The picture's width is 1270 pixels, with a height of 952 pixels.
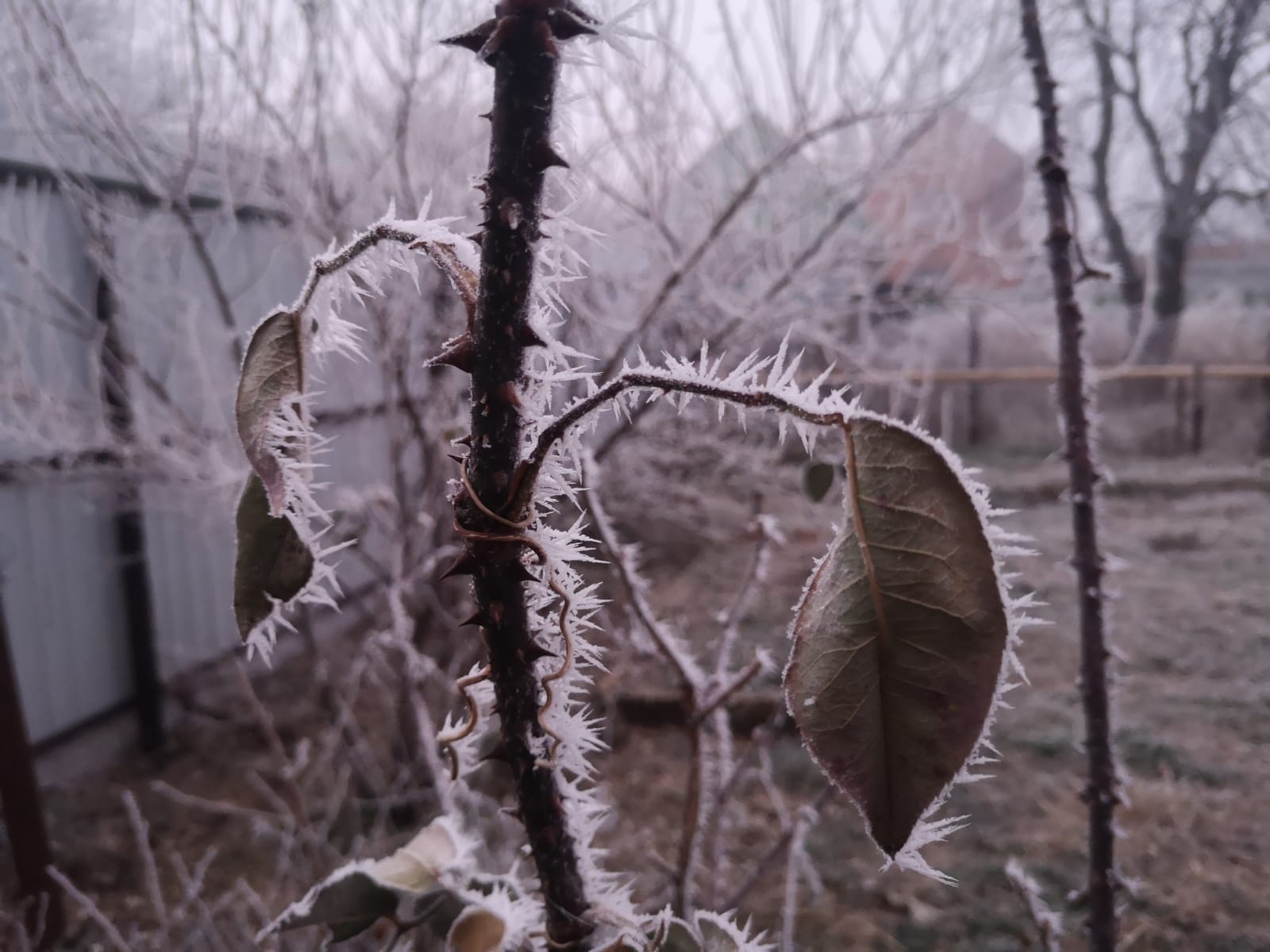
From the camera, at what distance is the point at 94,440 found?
2.20 metres

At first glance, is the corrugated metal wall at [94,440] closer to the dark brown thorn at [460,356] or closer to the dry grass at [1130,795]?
the dry grass at [1130,795]

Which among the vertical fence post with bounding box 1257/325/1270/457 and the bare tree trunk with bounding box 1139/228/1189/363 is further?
the vertical fence post with bounding box 1257/325/1270/457

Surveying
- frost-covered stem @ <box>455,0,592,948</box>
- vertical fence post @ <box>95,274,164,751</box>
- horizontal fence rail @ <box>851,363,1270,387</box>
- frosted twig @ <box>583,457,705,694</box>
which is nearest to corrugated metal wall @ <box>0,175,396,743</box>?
vertical fence post @ <box>95,274,164,751</box>

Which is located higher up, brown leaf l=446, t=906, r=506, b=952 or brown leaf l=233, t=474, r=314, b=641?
brown leaf l=233, t=474, r=314, b=641

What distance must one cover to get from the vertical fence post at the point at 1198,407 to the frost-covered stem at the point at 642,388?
3670 millimetres

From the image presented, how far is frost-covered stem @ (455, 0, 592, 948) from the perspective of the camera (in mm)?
281

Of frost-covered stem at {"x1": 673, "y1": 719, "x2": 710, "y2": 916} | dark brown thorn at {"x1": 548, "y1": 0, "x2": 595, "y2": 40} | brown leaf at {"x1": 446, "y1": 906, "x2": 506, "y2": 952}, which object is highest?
dark brown thorn at {"x1": 548, "y1": 0, "x2": 595, "y2": 40}

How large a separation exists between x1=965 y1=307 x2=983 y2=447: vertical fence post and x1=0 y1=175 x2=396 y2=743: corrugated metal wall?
10.2ft

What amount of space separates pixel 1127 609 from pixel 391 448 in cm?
195

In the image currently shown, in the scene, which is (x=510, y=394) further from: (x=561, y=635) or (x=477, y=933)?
(x=477, y=933)

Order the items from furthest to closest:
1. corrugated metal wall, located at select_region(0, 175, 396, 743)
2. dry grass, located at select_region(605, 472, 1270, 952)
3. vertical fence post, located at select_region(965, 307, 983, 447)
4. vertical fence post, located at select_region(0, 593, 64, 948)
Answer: vertical fence post, located at select_region(965, 307, 983, 447) → corrugated metal wall, located at select_region(0, 175, 396, 743) → vertical fence post, located at select_region(0, 593, 64, 948) → dry grass, located at select_region(605, 472, 1270, 952)

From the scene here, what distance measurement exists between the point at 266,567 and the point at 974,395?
4.57 m

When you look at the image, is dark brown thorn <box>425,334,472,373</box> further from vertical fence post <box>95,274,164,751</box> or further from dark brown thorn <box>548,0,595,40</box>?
vertical fence post <box>95,274,164,751</box>

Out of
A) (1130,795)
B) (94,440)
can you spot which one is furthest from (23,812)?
(1130,795)
